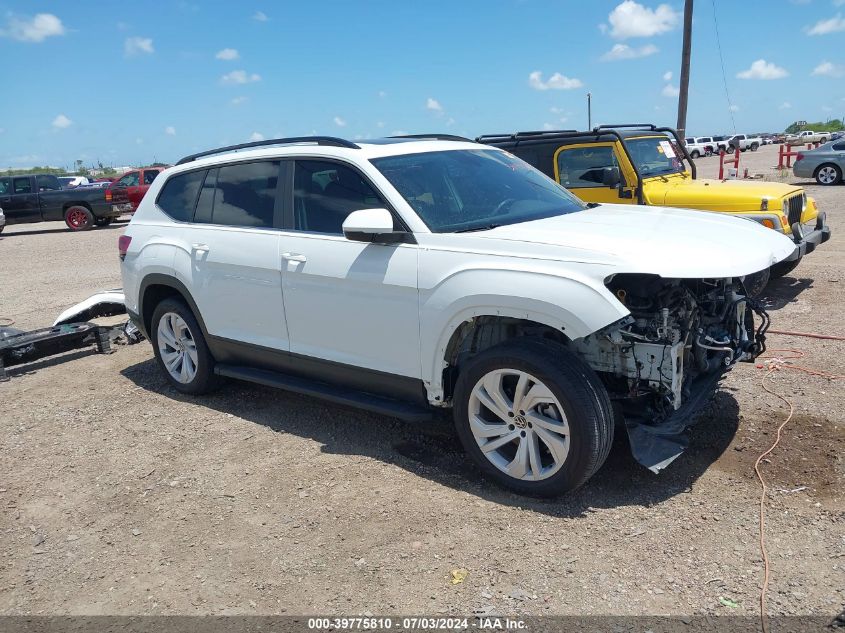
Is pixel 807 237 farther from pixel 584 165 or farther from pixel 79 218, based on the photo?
pixel 79 218

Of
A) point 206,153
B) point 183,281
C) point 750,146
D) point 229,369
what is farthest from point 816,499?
point 750,146

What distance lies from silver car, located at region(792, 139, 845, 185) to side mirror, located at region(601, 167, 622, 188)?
15.9 meters

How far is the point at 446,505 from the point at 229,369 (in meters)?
2.27

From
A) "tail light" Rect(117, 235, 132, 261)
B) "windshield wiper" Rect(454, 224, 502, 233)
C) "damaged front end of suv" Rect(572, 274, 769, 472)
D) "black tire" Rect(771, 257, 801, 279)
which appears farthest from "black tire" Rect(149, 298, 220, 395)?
"black tire" Rect(771, 257, 801, 279)

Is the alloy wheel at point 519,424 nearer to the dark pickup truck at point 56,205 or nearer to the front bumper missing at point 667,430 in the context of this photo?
the front bumper missing at point 667,430

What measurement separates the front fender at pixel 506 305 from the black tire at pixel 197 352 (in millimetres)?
2230

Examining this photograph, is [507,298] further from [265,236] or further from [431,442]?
[265,236]

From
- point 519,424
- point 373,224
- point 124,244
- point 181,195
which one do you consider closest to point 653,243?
point 519,424

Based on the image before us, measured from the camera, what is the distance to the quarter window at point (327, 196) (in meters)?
4.48

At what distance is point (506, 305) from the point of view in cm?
369

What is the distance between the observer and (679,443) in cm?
379

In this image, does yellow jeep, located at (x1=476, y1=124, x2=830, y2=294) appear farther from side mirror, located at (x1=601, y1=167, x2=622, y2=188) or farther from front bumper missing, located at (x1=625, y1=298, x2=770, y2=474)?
front bumper missing, located at (x1=625, y1=298, x2=770, y2=474)

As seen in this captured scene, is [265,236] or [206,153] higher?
[206,153]

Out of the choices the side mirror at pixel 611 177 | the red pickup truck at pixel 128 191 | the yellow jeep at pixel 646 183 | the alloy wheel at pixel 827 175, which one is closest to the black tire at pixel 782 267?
the yellow jeep at pixel 646 183
